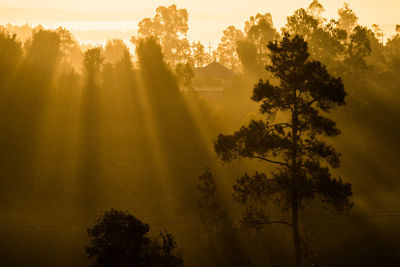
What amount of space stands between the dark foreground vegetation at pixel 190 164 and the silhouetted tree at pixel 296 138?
8 centimetres

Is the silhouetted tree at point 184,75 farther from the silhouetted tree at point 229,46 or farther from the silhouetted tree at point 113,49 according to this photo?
the silhouetted tree at point 229,46

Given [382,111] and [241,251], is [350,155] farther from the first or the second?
[241,251]

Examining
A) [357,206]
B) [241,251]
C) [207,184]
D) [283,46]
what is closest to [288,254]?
[241,251]

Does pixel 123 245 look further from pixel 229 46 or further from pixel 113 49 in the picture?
pixel 229 46

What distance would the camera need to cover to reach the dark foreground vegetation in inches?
1007

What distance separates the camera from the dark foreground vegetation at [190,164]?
2558 cm

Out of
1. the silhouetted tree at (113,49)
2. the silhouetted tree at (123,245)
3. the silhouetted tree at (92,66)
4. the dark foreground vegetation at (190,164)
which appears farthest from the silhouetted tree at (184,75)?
the silhouetted tree at (113,49)

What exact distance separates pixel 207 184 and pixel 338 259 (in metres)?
10.4

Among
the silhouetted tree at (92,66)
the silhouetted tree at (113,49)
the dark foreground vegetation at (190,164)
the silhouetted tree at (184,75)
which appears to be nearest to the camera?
the dark foreground vegetation at (190,164)

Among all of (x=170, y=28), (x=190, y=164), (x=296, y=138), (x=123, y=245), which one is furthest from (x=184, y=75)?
(x=170, y=28)

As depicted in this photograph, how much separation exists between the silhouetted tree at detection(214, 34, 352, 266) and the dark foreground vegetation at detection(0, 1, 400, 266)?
8 centimetres

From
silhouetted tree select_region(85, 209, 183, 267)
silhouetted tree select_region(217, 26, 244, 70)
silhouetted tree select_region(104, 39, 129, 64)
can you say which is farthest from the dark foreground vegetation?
silhouetted tree select_region(217, 26, 244, 70)

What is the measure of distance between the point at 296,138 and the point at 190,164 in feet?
69.0

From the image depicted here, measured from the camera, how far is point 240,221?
2633 cm
